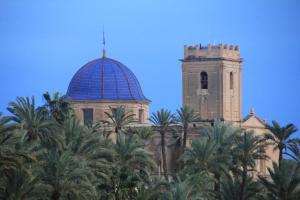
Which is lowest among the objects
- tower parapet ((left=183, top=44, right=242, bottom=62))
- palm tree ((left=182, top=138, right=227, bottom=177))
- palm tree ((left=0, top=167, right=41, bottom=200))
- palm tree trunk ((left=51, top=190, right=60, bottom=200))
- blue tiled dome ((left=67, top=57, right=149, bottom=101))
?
palm tree trunk ((left=51, top=190, right=60, bottom=200))

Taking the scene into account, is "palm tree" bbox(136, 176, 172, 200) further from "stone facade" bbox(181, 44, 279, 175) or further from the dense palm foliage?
"stone facade" bbox(181, 44, 279, 175)

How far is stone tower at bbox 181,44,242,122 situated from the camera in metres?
130

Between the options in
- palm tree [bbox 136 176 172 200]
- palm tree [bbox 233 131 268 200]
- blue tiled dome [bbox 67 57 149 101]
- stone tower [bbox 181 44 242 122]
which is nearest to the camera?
palm tree [bbox 136 176 172 200]

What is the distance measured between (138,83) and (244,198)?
41.7 m

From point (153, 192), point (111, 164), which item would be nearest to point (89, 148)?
point (111, 164)

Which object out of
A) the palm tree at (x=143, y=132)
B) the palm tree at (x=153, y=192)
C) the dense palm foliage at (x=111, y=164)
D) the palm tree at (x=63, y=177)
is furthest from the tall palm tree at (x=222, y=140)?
the palm tree at (x=63, y=177)

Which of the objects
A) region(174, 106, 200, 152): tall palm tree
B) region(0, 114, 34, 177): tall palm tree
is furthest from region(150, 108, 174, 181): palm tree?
region(0, 114, 34, 177): tall palm tree

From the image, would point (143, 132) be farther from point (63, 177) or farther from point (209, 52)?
point (63, 177)

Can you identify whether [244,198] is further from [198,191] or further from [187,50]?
[187,50]

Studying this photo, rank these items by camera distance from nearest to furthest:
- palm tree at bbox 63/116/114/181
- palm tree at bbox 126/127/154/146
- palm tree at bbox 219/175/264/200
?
1. palm tree at bbox 63/116/114/181
2. palm tree at bbox 219/175/264/200
3. palm tree at bbox 126/127/154/146

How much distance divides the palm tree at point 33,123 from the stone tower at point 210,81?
34396 mm

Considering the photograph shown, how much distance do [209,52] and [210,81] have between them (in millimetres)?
2105

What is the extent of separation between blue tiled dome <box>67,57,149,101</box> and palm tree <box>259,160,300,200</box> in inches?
1597

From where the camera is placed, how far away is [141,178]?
318 ft
